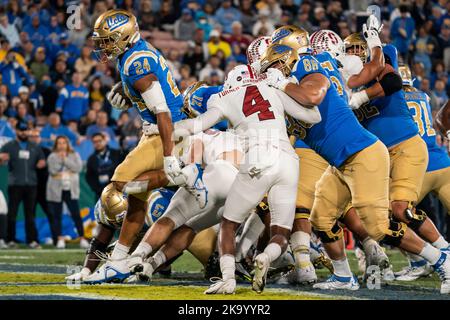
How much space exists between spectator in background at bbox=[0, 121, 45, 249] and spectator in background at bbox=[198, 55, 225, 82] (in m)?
3.47

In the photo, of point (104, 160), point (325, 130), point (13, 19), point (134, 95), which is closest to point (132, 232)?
point (134, 95)

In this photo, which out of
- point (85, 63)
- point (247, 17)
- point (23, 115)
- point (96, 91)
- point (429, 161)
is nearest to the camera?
point (429, 161)

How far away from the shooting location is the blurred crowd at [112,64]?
1345 cm

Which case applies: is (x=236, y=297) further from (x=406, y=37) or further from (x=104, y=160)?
(x=406, y=37)

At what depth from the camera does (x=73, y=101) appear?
Result: 14156mm

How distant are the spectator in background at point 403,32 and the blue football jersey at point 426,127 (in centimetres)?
893

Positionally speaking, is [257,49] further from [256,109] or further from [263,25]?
[263,25]

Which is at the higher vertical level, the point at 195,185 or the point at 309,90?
the point at 309,90

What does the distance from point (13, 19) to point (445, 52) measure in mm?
7772

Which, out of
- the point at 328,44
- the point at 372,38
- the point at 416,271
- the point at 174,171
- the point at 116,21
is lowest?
the point at 416,271

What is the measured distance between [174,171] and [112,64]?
346 inches

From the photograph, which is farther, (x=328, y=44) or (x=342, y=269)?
(x=328, y=44)

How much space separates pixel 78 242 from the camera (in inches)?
512

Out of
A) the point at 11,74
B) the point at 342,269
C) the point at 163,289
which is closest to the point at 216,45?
the point at 11,74
